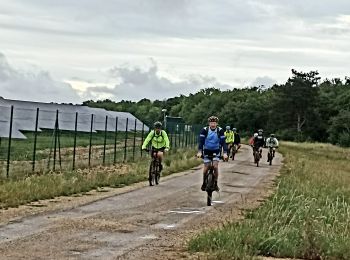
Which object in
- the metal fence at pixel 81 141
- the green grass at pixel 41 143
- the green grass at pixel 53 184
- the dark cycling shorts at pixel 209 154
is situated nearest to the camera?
the green grass at pixel 53 184

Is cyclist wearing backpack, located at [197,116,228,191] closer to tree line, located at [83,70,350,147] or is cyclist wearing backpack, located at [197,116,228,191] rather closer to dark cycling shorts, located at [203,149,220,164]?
dark cycling shorts, located at [203,149,220,164]

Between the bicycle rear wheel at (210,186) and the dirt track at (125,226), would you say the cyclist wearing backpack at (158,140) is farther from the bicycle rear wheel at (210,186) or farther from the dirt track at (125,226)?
the bicycle rear wheel at (210,186)

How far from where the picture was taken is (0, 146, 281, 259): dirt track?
9.88 metres

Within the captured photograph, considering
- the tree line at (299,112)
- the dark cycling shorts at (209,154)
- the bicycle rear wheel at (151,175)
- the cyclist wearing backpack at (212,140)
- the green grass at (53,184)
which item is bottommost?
the green grass at (53,184)

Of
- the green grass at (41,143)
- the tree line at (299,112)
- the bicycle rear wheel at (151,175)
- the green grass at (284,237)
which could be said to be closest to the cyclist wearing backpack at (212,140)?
the green grass at (284,237)

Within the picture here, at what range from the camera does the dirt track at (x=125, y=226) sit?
9.88 metres

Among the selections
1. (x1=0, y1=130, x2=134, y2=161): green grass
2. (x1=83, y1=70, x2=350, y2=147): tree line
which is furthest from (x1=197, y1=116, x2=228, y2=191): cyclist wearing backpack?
(x1=83, y1=70, x2=350, y2=147): tree line

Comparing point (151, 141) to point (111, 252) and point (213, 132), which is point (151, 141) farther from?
point (111, 252)

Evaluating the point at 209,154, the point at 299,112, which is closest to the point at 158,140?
the point at 209,154

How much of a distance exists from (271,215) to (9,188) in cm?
663

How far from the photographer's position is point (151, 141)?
2178cm

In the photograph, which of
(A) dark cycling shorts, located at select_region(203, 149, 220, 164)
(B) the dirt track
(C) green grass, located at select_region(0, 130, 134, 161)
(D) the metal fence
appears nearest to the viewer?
(B) the dirt track

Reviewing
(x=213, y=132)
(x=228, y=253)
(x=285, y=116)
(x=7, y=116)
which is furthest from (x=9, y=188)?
(x=285, y=116)

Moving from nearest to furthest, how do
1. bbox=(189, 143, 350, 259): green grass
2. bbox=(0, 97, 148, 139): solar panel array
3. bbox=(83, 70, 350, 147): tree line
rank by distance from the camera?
bbox=(189, 143, 350, 259): green grass → bbox=(0, 97, 148, 139): solar panel array → bbox=(83, 70, 350, 147): tree line
